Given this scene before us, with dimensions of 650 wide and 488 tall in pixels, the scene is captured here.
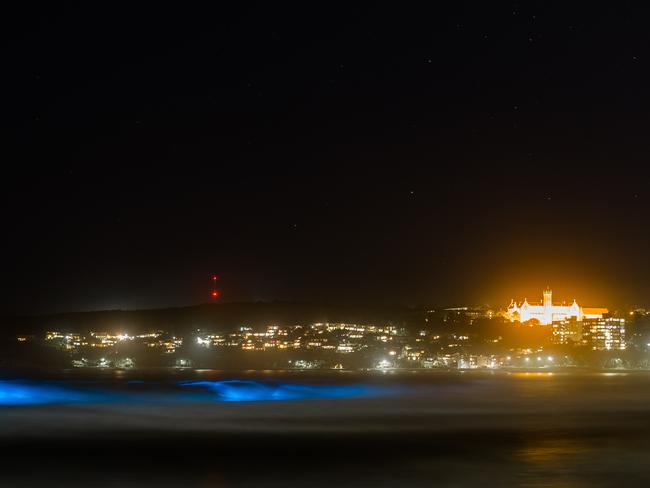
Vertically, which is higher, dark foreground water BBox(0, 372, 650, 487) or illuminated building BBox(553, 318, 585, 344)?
illuminated building BBox(553, 318, 585, 344)

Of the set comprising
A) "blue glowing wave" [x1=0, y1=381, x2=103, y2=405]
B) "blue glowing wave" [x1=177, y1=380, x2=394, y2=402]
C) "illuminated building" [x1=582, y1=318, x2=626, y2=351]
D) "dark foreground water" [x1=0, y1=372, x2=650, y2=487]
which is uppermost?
"illuminated building" [x1=582, y1=318, x2=626, y2=351]

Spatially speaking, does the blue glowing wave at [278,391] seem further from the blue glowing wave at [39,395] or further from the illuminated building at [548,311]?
the illuminated building at [548,311]

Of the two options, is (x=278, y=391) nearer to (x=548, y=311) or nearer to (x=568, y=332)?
(x=568, y=332)

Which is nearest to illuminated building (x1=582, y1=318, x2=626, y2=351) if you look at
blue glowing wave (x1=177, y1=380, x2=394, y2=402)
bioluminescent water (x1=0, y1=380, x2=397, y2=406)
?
blue glowing wave (x1=177, y1=380, x2=394, y2=402)

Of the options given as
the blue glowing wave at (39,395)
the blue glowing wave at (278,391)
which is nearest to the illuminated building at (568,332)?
the blue glowing wave at (278,391)

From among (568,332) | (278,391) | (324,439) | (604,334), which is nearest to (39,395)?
(278,391)

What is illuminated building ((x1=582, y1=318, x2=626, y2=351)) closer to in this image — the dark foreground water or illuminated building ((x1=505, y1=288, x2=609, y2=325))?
illuminated building ((x1=505, y1=288, x2=609, y2=325))

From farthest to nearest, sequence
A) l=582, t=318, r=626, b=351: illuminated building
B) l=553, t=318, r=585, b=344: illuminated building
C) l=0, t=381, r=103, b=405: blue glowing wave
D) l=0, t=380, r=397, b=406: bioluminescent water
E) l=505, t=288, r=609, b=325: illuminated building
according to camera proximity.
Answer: l=505, t=288, r=609, b=325: illuminated building → l=553, t=318, r=585, b=344: illuminated building → l=582, t=318, r=626, b=351: illuminated building → l=0, t=380, r=397, b=406: bioluminescent water → l=0, t=381, r=103, b=405: blue glowing wave

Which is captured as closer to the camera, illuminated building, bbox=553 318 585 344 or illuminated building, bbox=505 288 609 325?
illuminated building, bbox=553 318 585 344
